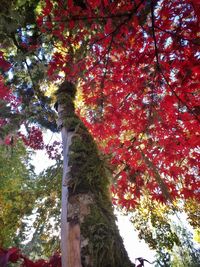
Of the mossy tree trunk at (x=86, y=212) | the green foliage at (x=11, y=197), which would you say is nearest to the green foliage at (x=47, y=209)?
the green foliage at (x=11, y=197)

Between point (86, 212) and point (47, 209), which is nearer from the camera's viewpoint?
point (86, 212)

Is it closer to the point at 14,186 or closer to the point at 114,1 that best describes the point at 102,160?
the point at 114,1

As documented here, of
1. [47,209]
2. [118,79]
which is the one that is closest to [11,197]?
[47,209]

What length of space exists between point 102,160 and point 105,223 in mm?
1021

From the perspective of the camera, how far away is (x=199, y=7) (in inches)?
186

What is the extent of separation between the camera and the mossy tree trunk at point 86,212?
194cm

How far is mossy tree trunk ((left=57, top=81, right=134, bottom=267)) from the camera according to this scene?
1941 mm

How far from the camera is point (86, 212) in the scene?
Result: 7.52 feet

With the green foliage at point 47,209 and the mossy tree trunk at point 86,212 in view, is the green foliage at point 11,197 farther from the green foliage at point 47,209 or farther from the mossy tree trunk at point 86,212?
the mossy tree trunk at point 86,212

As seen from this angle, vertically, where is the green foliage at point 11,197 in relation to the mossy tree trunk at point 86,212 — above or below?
above

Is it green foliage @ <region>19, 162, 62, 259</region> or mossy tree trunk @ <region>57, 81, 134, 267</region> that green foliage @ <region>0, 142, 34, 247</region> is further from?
mossy tree trunk @ <region>57, 81, 134, 267</region>

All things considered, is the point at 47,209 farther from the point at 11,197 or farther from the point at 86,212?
the point at 86,212

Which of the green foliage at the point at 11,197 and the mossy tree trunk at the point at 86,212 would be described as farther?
the green foliage at the point at 11,197

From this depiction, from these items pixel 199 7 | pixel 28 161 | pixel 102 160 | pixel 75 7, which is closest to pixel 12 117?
pixel 75 7
